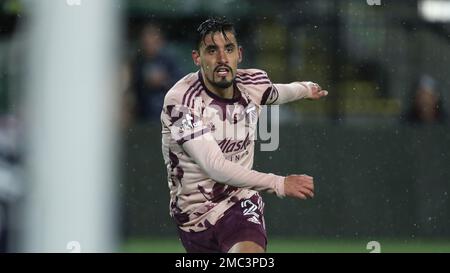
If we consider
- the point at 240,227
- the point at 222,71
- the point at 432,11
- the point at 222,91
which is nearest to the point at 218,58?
the point at 222,71

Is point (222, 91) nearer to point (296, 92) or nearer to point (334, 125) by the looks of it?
point (296, 92)

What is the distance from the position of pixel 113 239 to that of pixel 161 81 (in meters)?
1.41

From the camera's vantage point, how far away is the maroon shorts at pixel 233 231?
6.10m

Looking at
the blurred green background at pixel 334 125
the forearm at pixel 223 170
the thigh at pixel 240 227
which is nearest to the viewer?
the forearm at pixel 223 170

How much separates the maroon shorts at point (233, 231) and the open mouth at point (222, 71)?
649mm

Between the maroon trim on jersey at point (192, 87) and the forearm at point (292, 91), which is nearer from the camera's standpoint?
the maroon trim on jersey at point (192, 87)

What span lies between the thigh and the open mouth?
2.13 ft

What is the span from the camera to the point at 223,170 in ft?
19.1

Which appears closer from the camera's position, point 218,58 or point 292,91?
point 218,58

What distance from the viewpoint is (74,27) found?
7.41 metres

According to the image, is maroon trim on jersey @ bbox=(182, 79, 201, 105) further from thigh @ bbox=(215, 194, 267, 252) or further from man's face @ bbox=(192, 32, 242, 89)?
thigh @ bbox=(215, 194, 267, 252)

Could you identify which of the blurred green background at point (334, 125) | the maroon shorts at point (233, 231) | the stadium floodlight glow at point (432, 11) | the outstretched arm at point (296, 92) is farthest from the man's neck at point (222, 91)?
the stadium floodlight glow at point (432, 11)

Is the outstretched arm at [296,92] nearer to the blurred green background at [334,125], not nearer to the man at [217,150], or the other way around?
the man at [217,150]

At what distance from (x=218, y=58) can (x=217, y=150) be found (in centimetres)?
42
